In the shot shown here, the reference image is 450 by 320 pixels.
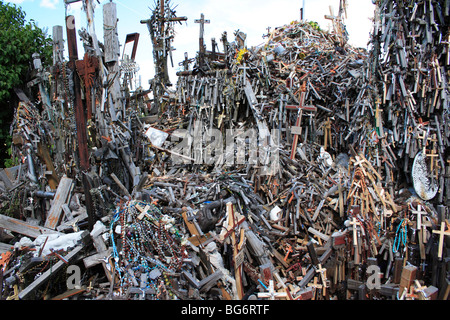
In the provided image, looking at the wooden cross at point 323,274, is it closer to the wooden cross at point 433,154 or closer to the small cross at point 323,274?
the small cross at point 323,274

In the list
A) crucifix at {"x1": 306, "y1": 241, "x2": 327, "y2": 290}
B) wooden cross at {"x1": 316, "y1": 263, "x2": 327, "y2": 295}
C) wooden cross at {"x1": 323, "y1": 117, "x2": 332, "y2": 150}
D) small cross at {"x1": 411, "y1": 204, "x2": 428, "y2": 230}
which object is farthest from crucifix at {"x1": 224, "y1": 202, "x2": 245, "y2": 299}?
wooden cross at {"x1": 323, "y1": 117, "x2": 332, "y2": 150}

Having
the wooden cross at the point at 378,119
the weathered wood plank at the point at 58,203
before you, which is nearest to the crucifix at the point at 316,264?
the wooden cross at the point at 378,119

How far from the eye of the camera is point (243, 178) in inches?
317

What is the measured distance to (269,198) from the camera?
28.4 feet

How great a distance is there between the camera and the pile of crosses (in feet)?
17.5

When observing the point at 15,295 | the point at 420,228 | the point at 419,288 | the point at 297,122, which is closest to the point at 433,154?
the point at 420,228

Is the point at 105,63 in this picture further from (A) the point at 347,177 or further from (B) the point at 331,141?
(B) the point at 331,141

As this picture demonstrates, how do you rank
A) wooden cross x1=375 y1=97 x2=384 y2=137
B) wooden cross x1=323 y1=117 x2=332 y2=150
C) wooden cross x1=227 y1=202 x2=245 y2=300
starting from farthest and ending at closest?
1. wooden cross x1=323 y1=117 x2=332 y2=150
2. wooden cross x1=375 y1=97 x2=384 y2=137
3. wooden cross x1=227 y1=202 x2=245 y2=300

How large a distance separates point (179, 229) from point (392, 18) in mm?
8049

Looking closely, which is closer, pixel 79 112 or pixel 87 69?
pixel 87 69

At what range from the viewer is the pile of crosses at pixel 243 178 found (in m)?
5.32

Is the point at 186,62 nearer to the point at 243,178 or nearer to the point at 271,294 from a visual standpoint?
the point at 243,178

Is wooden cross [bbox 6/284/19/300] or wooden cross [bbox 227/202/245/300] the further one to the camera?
wooden cross [bbox 227/202/245/300]

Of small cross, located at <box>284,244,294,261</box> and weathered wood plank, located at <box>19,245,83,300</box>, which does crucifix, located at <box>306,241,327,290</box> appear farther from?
weathered wood plank, located at <box>19,245,83,300</box>
